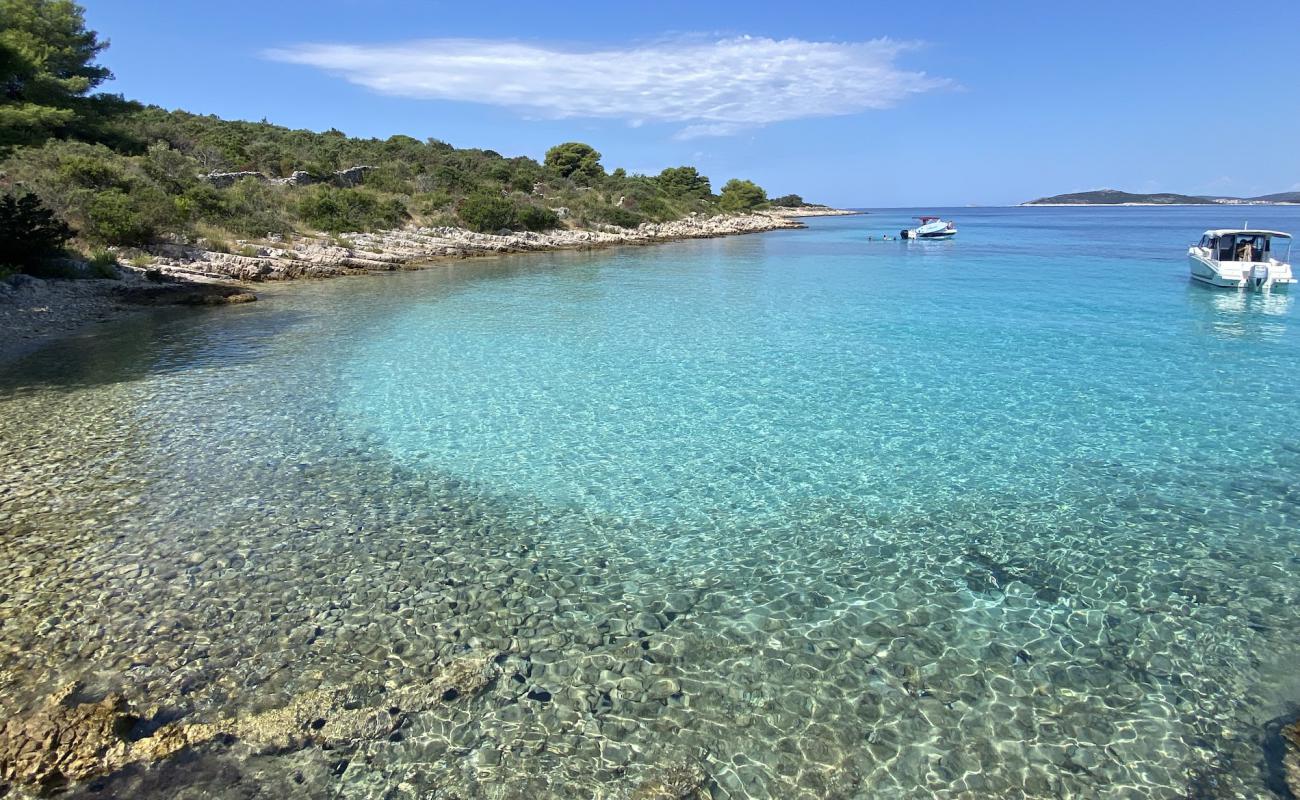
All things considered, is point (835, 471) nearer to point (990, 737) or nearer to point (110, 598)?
point (990, 737)

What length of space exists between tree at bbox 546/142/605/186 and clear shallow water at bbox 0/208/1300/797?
7082 centimetres

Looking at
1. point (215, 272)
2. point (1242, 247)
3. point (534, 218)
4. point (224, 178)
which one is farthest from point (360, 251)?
point (1242, 247)

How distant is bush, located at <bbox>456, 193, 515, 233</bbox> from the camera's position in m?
48.3

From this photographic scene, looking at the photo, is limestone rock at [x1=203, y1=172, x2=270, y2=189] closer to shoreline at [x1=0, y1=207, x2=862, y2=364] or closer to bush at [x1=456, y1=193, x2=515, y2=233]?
shoreline at [x1=0, y1=207, x2=862, y2=364]

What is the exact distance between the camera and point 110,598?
5.93m

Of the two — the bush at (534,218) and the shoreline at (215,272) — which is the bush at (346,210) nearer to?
the shoreline at (215,272)

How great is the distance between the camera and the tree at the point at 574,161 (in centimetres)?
8125

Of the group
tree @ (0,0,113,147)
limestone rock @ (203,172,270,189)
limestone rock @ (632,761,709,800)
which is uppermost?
tree @ (0,0,113,147)

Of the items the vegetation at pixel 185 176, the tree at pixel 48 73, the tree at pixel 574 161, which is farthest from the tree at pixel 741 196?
the tree at pixel 48 73

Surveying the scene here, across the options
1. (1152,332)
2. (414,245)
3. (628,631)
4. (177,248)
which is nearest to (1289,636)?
(628,631)

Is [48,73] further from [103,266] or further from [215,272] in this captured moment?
[103,266]

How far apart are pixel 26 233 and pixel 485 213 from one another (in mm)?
30062

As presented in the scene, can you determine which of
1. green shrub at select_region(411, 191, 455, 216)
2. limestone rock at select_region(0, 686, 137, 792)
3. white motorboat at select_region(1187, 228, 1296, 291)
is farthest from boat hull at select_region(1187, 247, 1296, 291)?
green shrub at select_region(411, 191, 455, 216)

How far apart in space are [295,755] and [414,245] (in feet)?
128
